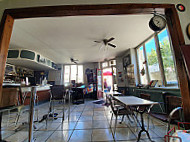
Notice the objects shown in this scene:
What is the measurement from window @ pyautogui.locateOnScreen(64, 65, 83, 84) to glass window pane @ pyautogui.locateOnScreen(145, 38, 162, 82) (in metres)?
5.70

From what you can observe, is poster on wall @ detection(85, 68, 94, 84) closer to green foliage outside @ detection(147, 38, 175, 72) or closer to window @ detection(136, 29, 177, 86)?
window @ detection(136, 29, 177, 86)

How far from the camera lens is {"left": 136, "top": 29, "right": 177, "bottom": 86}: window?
2.72 meters

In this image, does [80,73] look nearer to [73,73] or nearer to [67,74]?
[73,73]

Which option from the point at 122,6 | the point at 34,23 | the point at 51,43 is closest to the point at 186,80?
the point at 122,6

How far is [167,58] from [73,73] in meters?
6.98

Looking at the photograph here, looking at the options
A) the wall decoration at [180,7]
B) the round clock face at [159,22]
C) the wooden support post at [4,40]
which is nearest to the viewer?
the wooden support post at [4,40]

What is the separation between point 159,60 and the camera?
10.1 ft

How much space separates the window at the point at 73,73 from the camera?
7.68m

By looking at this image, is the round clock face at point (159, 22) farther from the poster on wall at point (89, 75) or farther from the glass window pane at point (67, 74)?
the glass window pane at point (67, 74)

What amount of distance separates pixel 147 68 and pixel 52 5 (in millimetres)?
4284

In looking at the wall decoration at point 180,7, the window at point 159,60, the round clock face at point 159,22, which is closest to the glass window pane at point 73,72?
the window at point 159,60

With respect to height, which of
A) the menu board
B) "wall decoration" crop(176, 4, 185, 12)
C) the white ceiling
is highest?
the white ceiling

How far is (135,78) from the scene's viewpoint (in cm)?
448

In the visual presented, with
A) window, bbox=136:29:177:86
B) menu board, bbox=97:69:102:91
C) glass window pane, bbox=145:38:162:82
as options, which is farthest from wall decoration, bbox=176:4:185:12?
menu board, bbox=97:69:102:91
